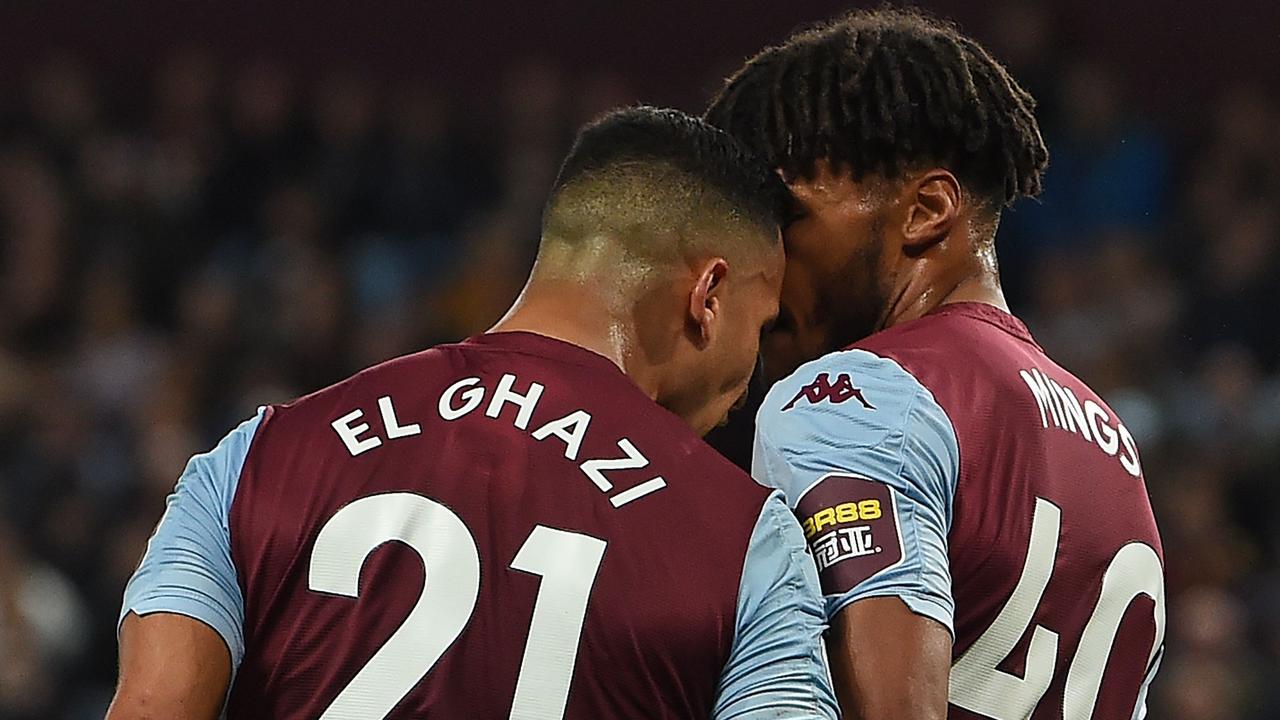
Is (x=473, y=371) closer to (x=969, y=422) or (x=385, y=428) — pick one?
(x=385, y=428)

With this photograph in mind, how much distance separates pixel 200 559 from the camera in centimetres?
215

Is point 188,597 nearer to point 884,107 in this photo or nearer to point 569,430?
point 569,430

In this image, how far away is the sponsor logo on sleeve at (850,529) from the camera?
226 centimetres

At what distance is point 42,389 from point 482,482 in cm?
663

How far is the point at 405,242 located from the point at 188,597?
22.4 ft

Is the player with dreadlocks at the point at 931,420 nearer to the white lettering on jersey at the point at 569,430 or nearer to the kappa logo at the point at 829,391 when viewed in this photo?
the kappa logo at the point at 829,391

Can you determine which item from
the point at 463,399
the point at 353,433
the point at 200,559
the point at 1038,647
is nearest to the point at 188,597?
the point at 200,559

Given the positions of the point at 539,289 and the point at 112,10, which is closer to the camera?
the point at 539,289

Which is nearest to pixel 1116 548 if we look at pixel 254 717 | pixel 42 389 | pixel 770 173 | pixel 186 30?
pixel 770 173

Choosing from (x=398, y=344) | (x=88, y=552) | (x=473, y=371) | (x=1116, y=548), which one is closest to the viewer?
(x=473, y=371)

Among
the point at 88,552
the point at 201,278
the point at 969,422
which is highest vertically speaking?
the point at 969,422

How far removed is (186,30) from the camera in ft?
34.0

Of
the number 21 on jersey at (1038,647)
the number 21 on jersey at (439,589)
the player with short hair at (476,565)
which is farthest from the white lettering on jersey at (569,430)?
the number 21 on jersey at (1038,647)

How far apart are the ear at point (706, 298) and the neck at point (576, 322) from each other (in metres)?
0.10
